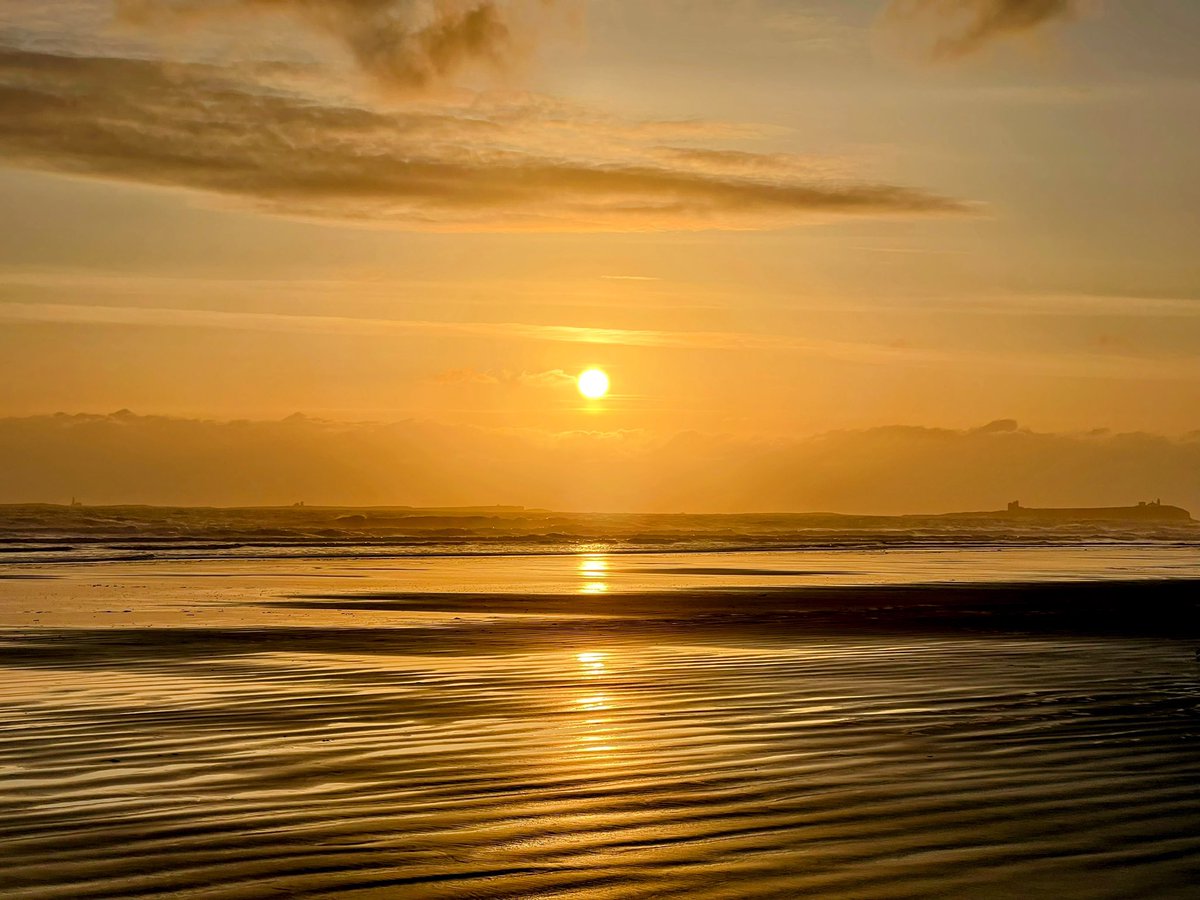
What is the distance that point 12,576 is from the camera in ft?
148

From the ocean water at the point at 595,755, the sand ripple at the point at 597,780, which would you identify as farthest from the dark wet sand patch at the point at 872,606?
the sand ripple at the point at 597,780

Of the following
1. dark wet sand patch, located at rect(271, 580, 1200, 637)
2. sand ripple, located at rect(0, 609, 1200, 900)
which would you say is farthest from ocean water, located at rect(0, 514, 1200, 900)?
dark wet sand patch, located at rect(271, 580, 1200, 637)

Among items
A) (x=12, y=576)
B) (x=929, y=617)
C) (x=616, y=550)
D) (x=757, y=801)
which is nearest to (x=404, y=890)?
(x=757, y=801)

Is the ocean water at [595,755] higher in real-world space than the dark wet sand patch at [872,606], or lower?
lower

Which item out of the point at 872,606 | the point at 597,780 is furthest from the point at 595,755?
the point at 872,606

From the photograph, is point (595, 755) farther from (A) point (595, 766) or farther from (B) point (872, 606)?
(B) point (872, 606)

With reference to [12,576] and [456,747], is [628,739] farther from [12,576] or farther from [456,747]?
[12,576]

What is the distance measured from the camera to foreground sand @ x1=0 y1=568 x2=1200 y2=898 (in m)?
8.12

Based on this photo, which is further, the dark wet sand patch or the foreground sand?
the dark wet sand patch

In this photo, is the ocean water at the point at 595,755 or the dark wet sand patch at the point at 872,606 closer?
the ocean water at the point at 595,755

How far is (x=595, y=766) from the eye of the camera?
11.5 m

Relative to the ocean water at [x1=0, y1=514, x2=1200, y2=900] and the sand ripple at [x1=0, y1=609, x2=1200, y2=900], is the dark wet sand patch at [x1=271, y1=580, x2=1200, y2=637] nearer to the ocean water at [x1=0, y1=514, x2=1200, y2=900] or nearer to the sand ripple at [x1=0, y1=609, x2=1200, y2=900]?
the ocean water at [x1=0, y1=514, x2=1200, y2=900]

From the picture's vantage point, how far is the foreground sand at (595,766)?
8125mm

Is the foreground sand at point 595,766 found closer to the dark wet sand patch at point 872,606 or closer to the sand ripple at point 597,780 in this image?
the sand ripple at point 597,780
